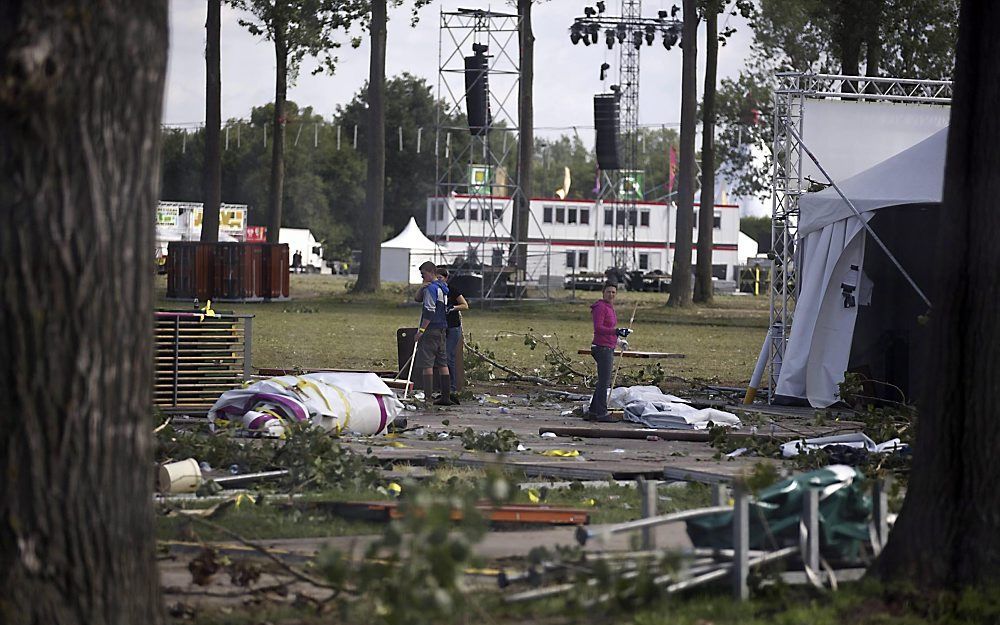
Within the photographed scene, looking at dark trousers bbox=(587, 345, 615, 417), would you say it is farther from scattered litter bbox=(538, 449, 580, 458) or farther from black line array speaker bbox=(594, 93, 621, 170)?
black line array speaker bbox=(594, 93, 621, 170)

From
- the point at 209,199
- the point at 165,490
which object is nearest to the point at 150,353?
the point at 165,490

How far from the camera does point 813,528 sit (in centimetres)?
623

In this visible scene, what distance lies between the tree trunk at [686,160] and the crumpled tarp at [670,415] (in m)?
25.4

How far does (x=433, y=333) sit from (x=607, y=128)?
38583 mm

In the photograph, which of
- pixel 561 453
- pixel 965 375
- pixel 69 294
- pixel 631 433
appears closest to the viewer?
pixel 69 294

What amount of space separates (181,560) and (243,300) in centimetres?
3513

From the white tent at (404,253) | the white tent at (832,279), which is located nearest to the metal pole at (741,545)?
the white tent at (832,279)

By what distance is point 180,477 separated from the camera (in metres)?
9.11

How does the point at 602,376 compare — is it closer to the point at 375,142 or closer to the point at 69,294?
the point at 69,294

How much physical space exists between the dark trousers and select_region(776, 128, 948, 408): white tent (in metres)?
3.58

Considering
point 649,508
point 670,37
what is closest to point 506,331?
point 649,508

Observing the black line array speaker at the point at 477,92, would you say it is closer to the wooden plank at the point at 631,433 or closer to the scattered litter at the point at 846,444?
the wooden plank at the point at 631,433

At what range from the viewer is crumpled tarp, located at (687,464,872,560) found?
6266 millimetres

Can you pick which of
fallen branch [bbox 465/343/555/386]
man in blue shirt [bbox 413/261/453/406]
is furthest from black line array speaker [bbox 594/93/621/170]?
man in blue shirt [bbox 413/261/453/406]
